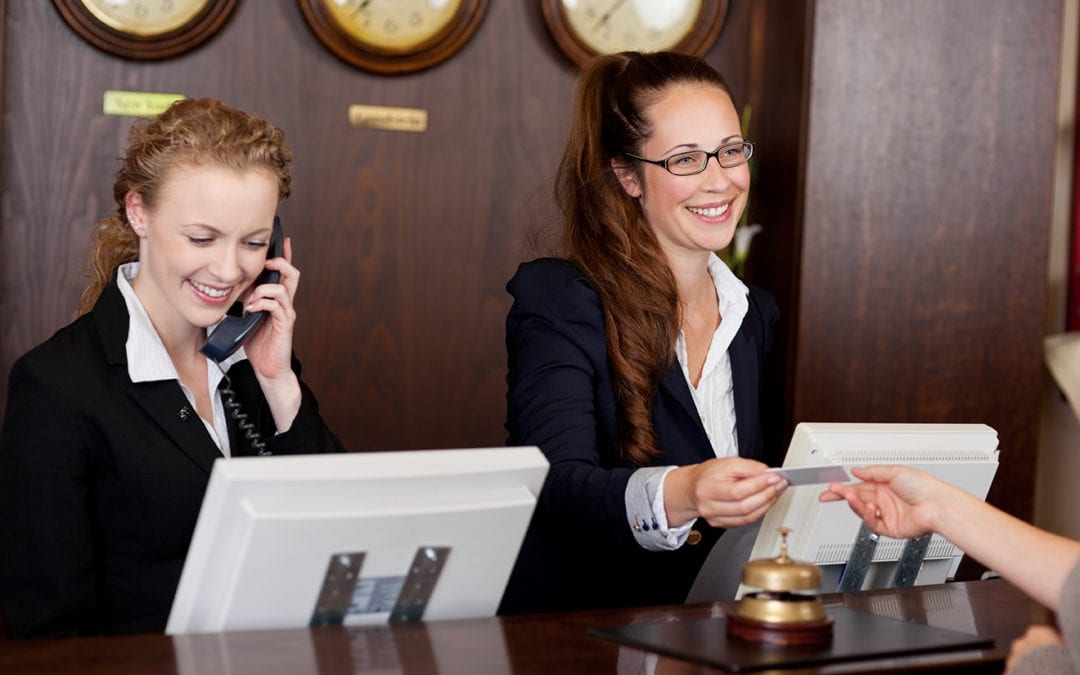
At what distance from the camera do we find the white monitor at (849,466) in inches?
87.4

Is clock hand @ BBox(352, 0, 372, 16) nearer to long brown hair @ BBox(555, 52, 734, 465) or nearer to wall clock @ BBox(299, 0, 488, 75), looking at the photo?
wall clock @ BBox(299, 0, 488, 75)

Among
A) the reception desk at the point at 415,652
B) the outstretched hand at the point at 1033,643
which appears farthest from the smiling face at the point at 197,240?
the outstretched hand at the point at 1033,643

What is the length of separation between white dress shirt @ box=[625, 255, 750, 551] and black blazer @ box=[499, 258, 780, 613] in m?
0.05

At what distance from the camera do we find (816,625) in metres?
1.81

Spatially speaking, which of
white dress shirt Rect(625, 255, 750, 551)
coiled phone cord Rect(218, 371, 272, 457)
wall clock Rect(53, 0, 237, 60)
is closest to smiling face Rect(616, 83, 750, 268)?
white dress shirt Rect(625, 255, 750, 551)

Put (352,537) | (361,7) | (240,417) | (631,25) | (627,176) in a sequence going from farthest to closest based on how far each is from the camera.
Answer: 1. (631,25)
2. (361,7)
3. (627,176)
4. (240,417)
5. (352,537)

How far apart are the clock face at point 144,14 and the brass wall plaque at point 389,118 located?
567 mm

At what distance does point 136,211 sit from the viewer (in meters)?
2.54

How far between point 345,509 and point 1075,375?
3234 millimetres

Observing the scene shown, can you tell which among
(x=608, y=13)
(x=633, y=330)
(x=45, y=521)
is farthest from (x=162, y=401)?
(x=608, y=13)

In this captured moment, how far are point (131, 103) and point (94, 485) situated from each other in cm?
210

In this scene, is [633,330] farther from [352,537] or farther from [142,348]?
[352,537]

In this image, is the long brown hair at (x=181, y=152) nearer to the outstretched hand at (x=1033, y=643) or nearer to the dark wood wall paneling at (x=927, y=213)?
the outstretched hand at (x=1033, y=643)

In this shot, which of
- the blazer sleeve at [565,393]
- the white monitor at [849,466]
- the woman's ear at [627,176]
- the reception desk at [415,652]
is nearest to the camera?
the reception desk at [415,652]
